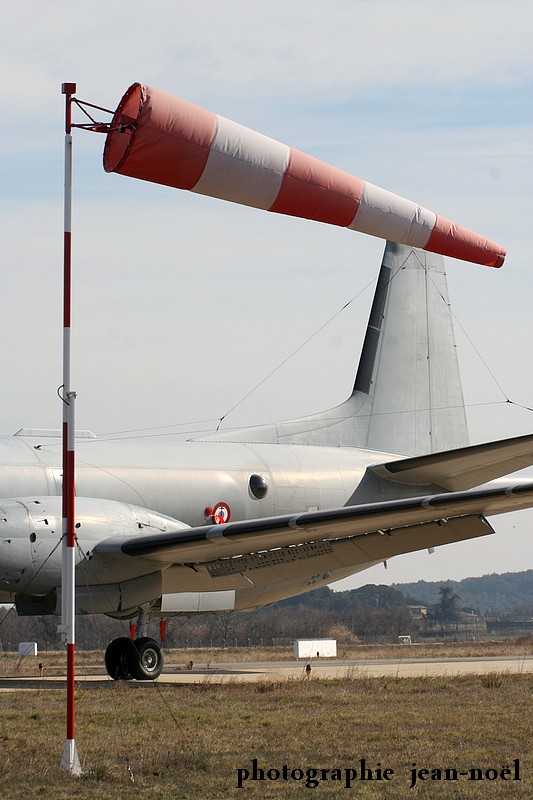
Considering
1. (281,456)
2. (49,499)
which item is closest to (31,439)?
(49,499)

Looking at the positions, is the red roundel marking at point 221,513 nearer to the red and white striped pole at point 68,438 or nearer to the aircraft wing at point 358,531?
the aircraft wing at point 358,531

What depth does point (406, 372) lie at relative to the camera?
28.6 meters

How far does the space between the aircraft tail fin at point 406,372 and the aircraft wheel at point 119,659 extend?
898 cm

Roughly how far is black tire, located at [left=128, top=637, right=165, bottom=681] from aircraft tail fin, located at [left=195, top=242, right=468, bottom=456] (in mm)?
8779

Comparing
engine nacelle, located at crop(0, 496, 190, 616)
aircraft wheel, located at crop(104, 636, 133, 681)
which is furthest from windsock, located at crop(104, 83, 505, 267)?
aircraft wheel, located at crop(104, 636, 133, 681)

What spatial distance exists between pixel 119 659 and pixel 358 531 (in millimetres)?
5605

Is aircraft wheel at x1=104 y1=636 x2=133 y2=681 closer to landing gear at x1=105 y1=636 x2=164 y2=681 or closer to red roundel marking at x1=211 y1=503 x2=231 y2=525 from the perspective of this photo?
landing gear at x1=105 y1=636 x2=164 y2=681

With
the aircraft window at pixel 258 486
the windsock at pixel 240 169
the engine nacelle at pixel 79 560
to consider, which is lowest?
the engine nacelle at pixel 79 560

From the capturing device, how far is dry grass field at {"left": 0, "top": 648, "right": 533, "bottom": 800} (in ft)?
31.4

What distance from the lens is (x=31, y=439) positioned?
21.5 meters

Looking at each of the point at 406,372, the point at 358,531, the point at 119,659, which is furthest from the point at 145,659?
the point at 406,372

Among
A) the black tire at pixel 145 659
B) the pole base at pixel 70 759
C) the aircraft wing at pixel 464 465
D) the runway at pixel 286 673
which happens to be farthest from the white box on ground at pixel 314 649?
the pole base at pixel 70 759

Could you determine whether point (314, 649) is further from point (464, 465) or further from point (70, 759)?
point (70, 759)

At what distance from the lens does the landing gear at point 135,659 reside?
1942 centimetres
